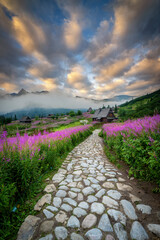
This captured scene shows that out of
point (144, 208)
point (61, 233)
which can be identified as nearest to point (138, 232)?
point (144, 208)

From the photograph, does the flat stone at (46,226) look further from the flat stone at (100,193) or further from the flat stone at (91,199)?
the flat stone at (100,193)

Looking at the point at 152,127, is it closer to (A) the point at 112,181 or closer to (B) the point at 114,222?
(A) the point at 112,181

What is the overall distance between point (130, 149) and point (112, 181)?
1278mm

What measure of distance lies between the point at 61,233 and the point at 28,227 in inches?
24.8

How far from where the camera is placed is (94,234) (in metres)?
1.58

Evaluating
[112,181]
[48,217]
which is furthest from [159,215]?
[48,217]

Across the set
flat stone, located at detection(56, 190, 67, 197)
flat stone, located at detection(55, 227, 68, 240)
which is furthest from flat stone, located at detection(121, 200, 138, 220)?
flat stone, located at detection(56, 190, 67, 197)

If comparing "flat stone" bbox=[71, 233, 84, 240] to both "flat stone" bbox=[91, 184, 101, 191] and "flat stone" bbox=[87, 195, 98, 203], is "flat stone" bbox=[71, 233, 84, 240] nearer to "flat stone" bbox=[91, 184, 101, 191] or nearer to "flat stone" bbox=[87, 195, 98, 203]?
"flat stone" bbox=[87, 195, 98, 203]

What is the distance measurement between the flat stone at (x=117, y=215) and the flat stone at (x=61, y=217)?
3.05ft

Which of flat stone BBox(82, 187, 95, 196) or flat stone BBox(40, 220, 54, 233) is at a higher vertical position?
flat stone BBox(40, 220, 54, 233)

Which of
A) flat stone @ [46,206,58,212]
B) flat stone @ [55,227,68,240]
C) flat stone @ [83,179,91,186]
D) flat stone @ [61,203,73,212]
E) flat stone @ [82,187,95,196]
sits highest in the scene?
flat stone @ [55,227,68,240]

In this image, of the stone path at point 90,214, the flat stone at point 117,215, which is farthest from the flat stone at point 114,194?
the flat stone at point 117,215

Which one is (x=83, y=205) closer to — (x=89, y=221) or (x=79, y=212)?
(x=79, y=212)

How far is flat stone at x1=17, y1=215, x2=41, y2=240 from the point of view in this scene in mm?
1544
